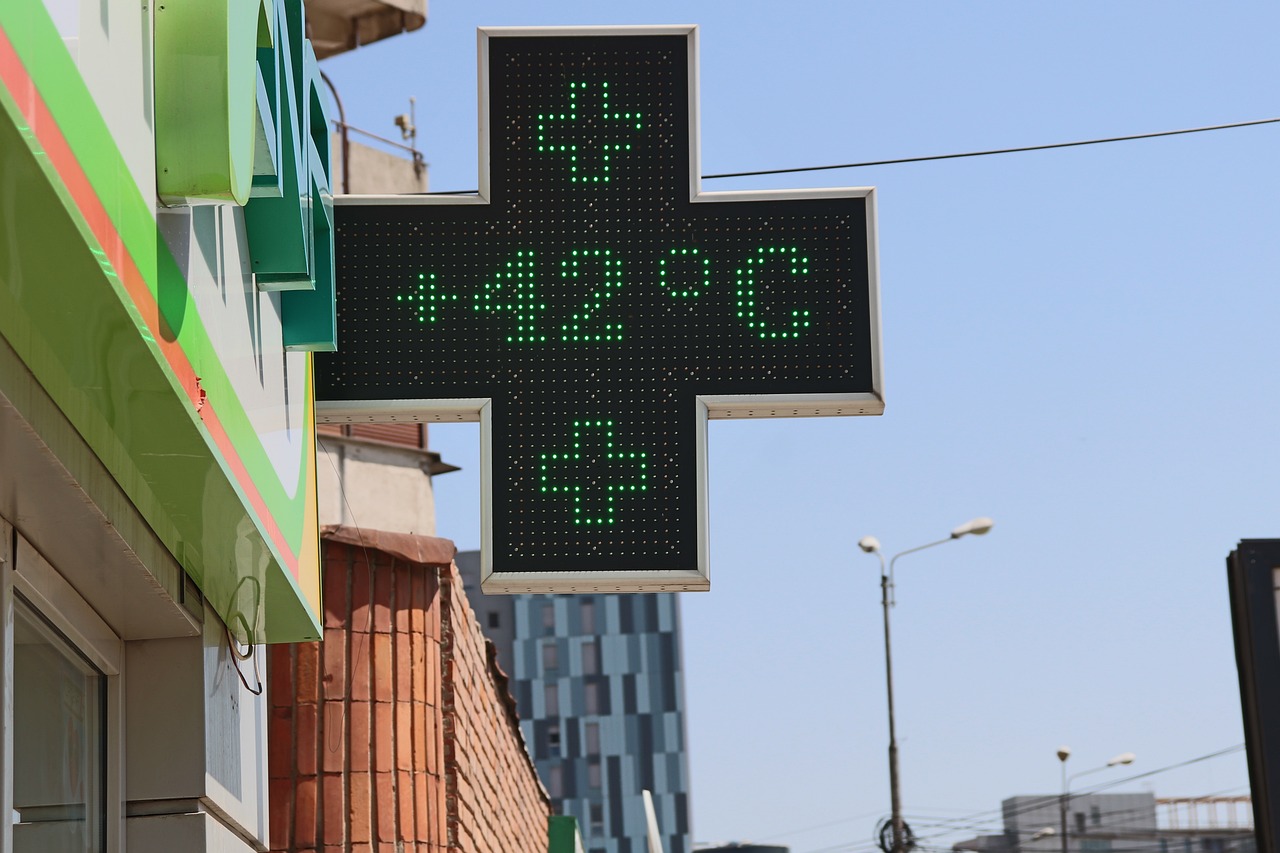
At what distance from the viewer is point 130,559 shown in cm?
431

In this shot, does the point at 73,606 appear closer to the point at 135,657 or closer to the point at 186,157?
the point at 135,657

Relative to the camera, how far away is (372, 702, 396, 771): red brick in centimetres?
755

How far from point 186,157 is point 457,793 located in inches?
191

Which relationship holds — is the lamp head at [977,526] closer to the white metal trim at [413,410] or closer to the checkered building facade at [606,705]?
the white metal trim at [413,410]

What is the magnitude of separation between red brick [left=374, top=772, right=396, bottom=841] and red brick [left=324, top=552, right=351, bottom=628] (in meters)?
0.65

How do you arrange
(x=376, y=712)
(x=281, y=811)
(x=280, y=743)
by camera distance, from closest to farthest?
1. (x=281, y=811)
2. (x=280, y=743)
3. (x=376, y=712)

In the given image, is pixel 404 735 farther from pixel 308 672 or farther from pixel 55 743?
pixel 55 743

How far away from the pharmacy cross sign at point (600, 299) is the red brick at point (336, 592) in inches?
81.3

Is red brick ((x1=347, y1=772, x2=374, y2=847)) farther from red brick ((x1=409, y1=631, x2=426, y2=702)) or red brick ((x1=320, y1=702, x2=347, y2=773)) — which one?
red brick ((x1=409, y1=631, x2=426, y2=702))

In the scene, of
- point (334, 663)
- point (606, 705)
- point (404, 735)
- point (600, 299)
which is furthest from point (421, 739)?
point (606, 705)

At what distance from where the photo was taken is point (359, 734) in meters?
7.47

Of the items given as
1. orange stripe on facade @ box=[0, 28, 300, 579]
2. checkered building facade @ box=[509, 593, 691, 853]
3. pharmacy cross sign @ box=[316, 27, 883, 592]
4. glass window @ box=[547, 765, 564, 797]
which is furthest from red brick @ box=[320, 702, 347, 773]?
glass window @ box=[547, 765, 564, 797]

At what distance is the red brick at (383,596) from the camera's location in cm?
771

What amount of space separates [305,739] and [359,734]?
0.22 metres
